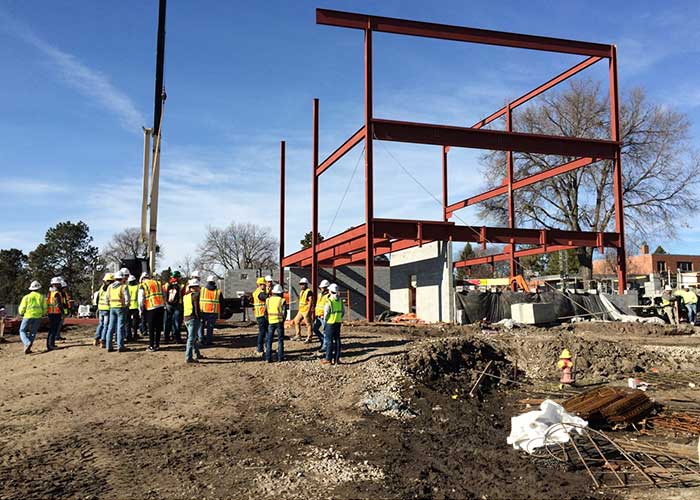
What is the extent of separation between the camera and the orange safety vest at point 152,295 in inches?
508

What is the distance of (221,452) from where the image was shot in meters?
7.28

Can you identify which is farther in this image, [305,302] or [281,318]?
[305,302]

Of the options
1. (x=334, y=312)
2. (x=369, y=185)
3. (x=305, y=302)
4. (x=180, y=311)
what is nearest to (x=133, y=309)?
(x=180, y=311)

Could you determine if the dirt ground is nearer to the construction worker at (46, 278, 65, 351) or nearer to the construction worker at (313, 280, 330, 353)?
the construction worker at (313, 280, 330, 353)

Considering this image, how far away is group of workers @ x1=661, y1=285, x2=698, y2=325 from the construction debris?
15.2 m

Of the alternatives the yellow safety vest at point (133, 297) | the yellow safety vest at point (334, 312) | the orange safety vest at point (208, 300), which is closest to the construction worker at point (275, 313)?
the yellow safety vest at point (334, 312)

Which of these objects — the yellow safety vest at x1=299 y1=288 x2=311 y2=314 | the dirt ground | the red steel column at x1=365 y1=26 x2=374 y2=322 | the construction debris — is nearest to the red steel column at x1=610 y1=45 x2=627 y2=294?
the dirt ground

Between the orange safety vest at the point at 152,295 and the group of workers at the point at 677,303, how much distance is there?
19153 millimetres

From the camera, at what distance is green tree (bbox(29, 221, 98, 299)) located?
62156 mm

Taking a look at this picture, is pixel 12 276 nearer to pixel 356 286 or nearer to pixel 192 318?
→ pixel 356 286

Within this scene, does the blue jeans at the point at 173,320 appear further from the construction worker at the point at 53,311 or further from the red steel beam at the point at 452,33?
the red steel beam at the point at 452,33

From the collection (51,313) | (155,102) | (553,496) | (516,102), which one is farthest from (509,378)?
(516,102)

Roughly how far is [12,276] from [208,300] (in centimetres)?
6457

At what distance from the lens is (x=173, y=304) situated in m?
13.8
